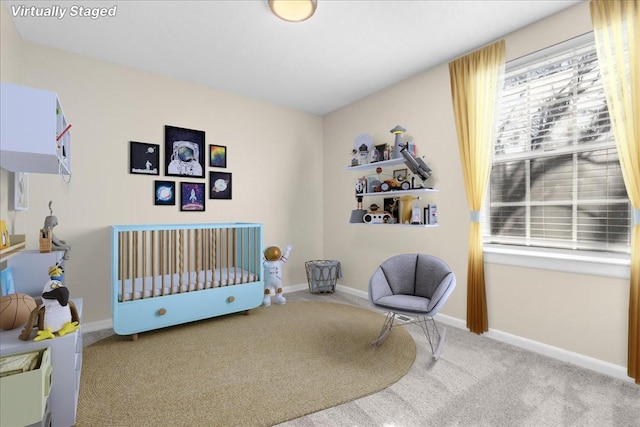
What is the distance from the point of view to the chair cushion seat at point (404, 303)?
2293 millimetres

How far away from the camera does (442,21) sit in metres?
2.41

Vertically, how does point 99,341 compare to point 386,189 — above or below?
below

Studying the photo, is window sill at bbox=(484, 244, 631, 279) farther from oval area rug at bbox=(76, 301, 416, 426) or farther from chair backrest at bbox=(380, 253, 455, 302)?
oval area rug at bbox=(76, 301, 416, 426)

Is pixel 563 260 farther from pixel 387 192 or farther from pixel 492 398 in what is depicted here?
pixel 387 192

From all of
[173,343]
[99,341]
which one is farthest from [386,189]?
[99,341]

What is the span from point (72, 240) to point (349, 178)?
10.4 feet

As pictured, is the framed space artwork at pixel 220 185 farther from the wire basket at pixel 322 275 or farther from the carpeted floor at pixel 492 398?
the carpeted floor at pixel 492 398

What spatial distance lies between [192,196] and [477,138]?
307cm

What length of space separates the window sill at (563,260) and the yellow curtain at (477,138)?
172 mm

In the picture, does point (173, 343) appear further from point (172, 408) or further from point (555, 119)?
point (555, 119)

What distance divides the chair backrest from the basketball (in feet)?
8.03

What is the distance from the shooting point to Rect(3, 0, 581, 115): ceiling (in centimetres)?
225

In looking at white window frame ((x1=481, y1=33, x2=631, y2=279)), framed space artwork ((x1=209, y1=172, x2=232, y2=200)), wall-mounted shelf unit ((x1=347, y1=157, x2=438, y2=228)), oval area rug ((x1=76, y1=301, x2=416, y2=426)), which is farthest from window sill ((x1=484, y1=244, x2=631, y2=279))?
framed space artwork ((x1=209, y1=172, x2=232, y2=200))

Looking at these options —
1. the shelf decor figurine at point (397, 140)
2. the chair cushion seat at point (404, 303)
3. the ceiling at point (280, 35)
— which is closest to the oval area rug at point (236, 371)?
the chair cushion seat at point (404, 303)
